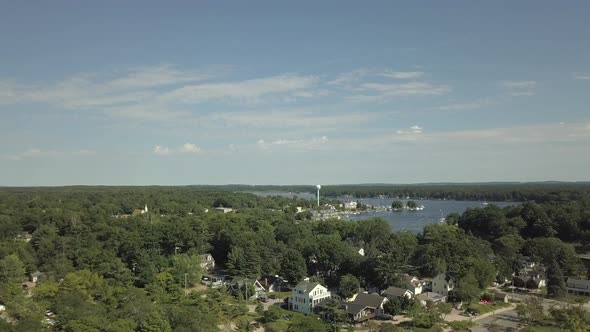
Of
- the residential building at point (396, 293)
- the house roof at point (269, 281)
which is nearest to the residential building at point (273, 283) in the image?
the house roof at point (269, 281)

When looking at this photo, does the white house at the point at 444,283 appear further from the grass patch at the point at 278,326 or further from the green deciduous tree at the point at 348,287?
the grass patch at the point at 278,326

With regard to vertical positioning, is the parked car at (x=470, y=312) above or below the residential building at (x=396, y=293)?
below

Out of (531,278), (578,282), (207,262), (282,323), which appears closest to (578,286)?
(578,282)

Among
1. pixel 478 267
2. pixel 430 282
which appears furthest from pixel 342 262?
pixel 478 267

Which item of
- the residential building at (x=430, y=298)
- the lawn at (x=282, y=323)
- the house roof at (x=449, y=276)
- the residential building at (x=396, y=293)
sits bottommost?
the lawn at (x=282, y=323)

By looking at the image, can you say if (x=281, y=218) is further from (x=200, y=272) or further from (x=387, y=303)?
(x=387, y=303)

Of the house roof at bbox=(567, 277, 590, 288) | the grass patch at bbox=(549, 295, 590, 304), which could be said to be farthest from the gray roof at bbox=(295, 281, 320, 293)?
the house roof at bbox=(567, 277, 590, 288)
